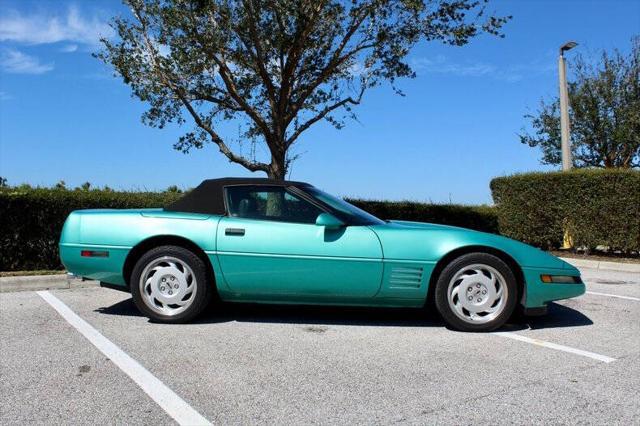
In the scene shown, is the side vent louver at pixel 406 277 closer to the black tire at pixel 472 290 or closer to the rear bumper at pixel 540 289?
the black tire at pixel 472 290

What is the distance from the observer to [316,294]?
14.7ft

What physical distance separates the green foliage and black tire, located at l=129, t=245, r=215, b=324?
13.2ft

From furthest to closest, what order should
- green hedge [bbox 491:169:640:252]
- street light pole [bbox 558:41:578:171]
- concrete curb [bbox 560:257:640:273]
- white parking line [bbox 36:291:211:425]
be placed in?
street light pole [bbox 558:41:578:171]
green hedge [bbox 491:169:640:252]
concrete curb [bbox 560:257:640:273]
white parking line [bbox 36:291:211:425]

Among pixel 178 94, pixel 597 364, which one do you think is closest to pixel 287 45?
pixel 178 94

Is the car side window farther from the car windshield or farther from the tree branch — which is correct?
the tree branch

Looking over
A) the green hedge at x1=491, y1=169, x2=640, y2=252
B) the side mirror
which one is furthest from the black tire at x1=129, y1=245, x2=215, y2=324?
the green hedge at x1=491, y1=169, x2=640, y2=252

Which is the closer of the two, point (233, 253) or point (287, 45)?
point (233, 253)

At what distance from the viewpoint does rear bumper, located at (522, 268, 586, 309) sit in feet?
14.6

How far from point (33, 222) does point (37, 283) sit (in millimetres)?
1536

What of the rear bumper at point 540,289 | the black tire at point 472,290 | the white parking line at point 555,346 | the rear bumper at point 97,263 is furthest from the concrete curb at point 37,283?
the rear bumper at point 540,289

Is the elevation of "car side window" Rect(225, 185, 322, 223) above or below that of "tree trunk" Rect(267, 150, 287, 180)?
below

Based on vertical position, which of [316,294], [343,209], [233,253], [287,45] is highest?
[287,45]

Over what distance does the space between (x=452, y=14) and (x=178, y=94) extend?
6195 millimetres

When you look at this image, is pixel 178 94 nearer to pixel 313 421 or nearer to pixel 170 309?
pixel 170 309
